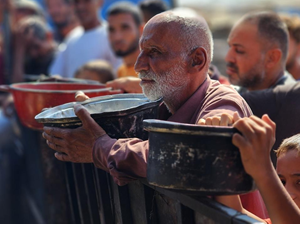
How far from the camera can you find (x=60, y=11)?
824cm

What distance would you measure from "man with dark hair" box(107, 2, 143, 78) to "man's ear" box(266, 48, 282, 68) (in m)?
1.83

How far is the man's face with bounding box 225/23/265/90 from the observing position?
388cm

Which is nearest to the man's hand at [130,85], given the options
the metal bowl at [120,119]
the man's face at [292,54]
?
the metal bowl at [120,119]

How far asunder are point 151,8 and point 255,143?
4.48 metres

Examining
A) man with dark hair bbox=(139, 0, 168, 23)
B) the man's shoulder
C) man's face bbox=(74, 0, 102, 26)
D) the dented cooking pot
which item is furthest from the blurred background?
the man's shoulder

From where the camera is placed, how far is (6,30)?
22.1 ft

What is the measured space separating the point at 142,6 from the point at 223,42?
640 inches

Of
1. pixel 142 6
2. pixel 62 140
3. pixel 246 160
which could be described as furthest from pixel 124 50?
pixel 246 160

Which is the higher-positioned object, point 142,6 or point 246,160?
point 142,6

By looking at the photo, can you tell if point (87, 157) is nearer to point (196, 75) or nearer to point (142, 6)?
point (196, 75)

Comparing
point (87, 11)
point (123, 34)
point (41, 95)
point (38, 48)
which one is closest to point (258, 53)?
point (41, 95)

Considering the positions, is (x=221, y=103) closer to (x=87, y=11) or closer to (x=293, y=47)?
(x=293, y=47)

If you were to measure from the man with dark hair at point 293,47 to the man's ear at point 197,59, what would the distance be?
2569mm

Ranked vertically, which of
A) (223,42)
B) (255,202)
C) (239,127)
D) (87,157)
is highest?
(239,127)
